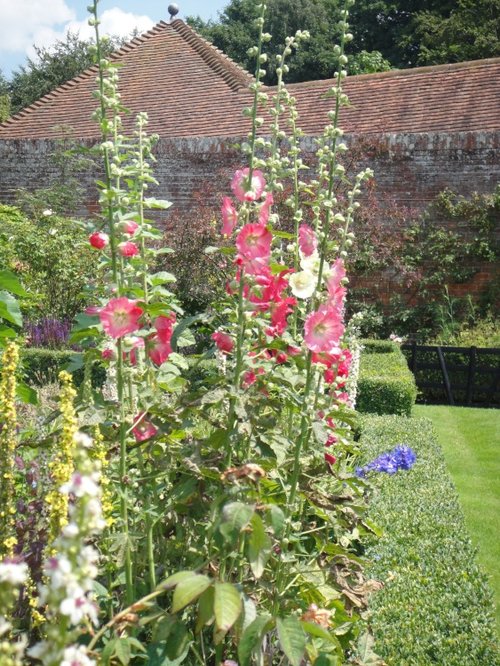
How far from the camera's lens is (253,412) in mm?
1777

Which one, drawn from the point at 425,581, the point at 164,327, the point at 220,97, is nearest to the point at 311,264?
the point at 164,327

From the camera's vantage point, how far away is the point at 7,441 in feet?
4.53

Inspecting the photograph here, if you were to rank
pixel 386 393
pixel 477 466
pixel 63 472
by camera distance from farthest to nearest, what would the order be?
pixel 386 393, pixel 477 466, pixel 63 472

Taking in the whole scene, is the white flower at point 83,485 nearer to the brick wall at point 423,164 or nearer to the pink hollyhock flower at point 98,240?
the pink hollyhock flower at point 98,240

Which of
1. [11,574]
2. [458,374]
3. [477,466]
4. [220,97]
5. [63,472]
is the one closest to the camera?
[11,574]

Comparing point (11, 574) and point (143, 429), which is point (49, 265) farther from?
point (11, 574)

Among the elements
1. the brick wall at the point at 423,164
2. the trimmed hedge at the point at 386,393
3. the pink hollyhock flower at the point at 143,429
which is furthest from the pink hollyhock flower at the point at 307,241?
the brick wall at the point at 423,164

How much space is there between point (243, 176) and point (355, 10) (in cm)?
2622

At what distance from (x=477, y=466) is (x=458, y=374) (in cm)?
283

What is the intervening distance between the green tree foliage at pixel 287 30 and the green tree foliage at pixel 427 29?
182 cm

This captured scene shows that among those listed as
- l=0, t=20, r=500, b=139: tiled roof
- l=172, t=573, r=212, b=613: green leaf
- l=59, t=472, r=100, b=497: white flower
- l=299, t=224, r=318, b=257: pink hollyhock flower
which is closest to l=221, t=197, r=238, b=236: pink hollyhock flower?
l=299, t=224, r=318, b=257: pink hollyhock flower

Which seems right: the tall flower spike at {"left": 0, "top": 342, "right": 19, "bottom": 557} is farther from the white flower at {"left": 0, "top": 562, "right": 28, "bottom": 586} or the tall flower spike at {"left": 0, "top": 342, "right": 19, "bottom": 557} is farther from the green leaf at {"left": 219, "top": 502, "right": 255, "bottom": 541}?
the white flower at {"left": 0, "top": 562, "right": 28, "bottom": 586}

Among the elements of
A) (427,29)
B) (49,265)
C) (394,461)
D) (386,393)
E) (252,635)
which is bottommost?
(386,393)

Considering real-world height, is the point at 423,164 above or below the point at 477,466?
above
